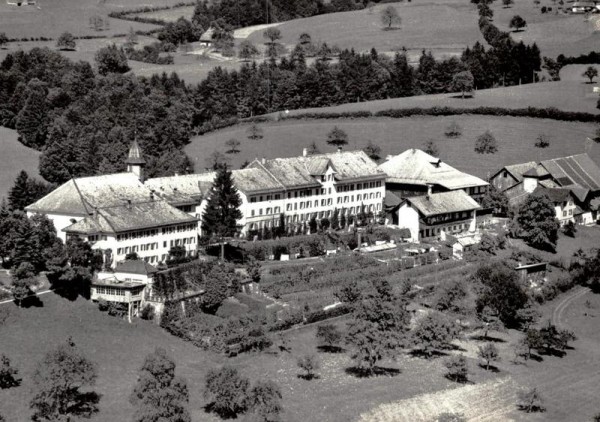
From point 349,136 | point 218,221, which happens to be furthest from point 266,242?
point 349,136

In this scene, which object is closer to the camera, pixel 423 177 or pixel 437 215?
pixel 437 215

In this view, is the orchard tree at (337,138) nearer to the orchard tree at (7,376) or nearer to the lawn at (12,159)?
the lawn at (12,159)

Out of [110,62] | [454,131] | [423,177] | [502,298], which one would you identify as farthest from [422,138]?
[502,298]

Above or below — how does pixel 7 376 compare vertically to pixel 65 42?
below

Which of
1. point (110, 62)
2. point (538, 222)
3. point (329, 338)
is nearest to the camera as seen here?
point (329, 338)

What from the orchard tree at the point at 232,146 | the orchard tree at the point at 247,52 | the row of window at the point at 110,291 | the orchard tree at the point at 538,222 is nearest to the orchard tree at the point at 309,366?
the row of window at the point at 110,291

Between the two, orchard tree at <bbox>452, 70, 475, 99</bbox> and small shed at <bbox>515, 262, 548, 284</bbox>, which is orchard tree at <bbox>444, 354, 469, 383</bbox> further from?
orchard tree at <bbox>452, 70, 475, 99</bbox>

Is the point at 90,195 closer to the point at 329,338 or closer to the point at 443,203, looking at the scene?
the point at 329,338
